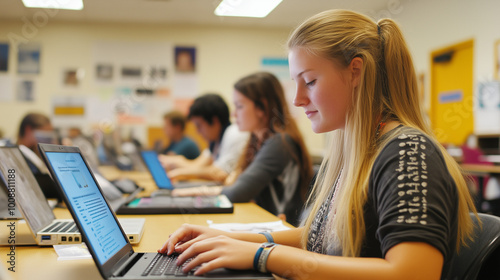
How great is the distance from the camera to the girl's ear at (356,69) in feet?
2.54

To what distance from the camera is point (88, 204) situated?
2.42 ft

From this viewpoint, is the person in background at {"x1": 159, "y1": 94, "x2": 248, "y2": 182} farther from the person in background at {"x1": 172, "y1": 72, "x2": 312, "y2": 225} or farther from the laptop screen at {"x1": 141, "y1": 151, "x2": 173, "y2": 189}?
the person in background at {"x1": 172, "y1": 72, "x2": 312, "y2": 225}

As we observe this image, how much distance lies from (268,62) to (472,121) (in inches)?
86.0

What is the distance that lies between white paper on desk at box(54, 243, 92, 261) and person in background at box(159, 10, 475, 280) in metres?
0.18

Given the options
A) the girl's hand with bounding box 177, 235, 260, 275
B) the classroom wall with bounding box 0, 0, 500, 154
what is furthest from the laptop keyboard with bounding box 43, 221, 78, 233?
the classroom wall with bounding box 0, 0, 500, 154

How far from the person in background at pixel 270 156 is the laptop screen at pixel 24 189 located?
0.75 m

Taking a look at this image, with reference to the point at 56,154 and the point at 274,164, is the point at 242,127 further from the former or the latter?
the point at 56,154

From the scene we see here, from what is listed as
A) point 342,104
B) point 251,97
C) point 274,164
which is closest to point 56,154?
point 342,104

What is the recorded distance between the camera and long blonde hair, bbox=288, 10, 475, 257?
74 cm

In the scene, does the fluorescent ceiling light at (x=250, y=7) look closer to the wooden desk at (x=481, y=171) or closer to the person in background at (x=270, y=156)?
the person in background at (x=270, y=156)

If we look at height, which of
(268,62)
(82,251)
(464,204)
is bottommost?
(82,251)

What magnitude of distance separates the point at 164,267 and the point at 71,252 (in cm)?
29

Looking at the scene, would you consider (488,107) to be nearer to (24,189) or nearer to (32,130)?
(32,130)

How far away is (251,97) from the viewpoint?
201 centimetres
